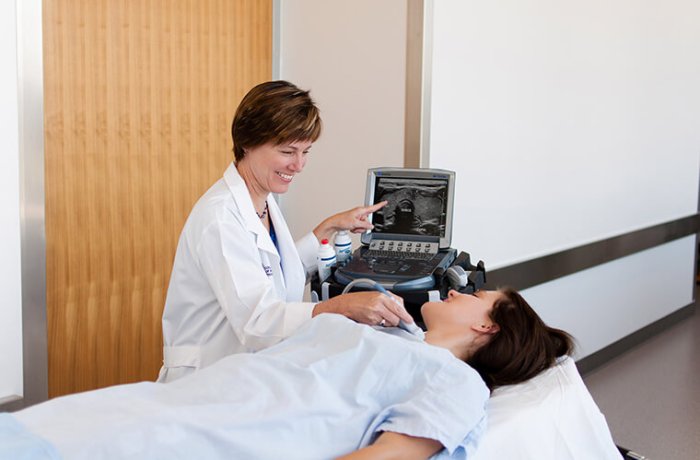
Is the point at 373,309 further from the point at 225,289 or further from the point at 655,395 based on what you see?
the point at 655,395

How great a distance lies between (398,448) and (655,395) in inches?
94.1

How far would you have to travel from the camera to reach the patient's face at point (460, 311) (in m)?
1.82

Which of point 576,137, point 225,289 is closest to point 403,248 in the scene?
point 225,289

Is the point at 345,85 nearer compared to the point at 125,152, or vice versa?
the point at 125,152

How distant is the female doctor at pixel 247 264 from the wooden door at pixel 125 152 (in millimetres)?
681

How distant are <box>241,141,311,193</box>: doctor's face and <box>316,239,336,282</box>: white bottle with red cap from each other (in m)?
0.20

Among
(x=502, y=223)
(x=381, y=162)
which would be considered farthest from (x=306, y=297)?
(x=502, y=223)

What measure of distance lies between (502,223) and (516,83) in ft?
1.71

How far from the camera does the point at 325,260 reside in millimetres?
2039

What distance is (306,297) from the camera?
9.73 feet

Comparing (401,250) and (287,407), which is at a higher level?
(401,250)

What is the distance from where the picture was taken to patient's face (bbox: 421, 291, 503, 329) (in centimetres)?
182

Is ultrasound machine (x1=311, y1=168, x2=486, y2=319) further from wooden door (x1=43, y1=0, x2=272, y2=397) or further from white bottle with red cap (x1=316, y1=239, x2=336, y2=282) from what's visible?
wooden door (x1=43, y1=0, x2=272, y2=397)

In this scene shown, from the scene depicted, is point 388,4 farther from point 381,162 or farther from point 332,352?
point 332,352
